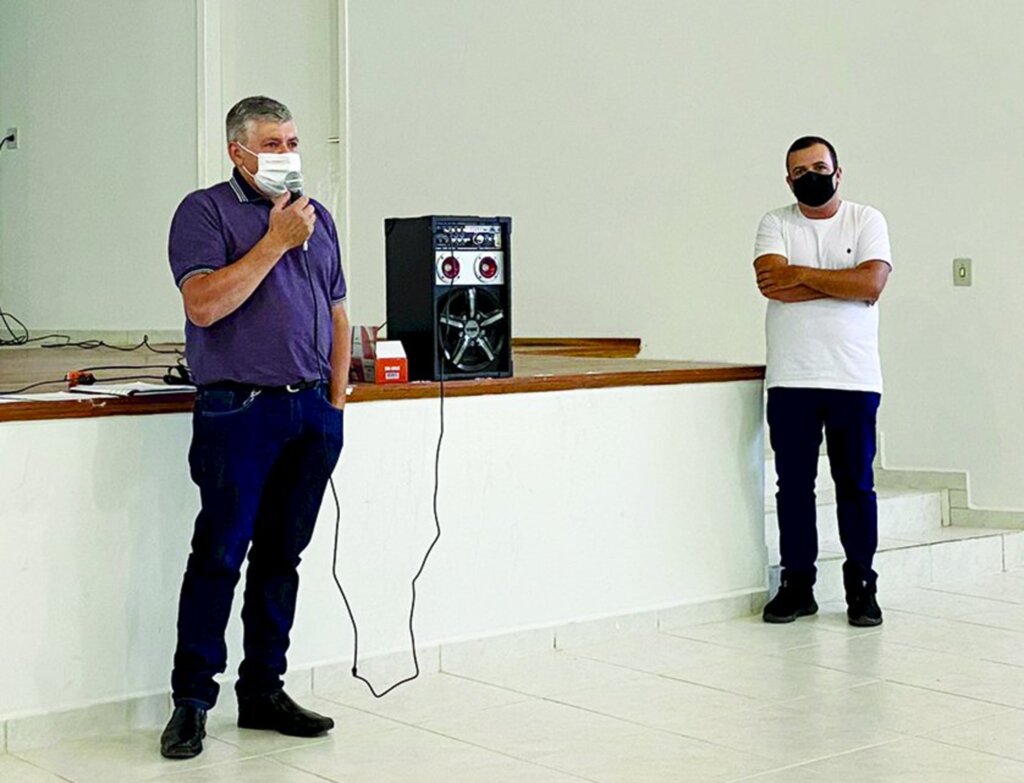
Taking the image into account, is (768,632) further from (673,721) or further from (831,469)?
(673,721)

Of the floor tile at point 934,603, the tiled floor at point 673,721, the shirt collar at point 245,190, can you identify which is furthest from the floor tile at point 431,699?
the floor tile at point 934,603

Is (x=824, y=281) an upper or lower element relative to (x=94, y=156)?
lower

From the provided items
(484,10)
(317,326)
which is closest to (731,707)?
(317,326)

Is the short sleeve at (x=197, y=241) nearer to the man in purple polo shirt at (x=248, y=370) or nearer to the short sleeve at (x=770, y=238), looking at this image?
the man in purple polo shirt at (x=248, y=370)

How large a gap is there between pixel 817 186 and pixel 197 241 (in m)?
2.21

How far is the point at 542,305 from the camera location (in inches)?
318

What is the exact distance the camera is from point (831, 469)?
526cm

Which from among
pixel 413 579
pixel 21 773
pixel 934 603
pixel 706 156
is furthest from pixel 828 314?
pixel 21 773

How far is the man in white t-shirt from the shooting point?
5152 mm

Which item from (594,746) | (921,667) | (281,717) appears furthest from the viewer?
(921,667)

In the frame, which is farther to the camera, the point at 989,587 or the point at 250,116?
the point at 989,587

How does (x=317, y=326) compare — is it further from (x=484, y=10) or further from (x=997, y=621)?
(x=484, y=10)

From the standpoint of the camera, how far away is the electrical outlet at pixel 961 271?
6.56 metres

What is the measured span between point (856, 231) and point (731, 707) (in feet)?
5.51
